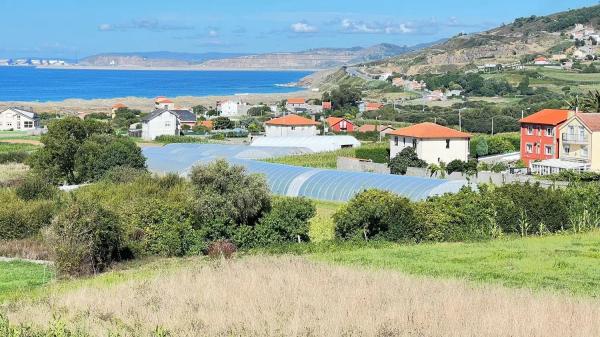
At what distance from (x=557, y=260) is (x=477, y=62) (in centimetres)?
16414

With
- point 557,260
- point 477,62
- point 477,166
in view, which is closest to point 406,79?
point 477,62

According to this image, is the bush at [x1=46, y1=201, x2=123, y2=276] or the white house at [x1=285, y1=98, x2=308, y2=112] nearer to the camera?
the bush at [x1=46, y1=201, x2=123, y2=276]

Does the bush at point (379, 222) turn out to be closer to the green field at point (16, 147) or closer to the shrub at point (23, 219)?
the shrub at point (23, 219)

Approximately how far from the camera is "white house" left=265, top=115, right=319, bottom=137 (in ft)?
239

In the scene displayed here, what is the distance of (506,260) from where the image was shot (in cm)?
2164

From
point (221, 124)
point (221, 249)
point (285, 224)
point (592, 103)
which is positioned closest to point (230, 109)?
point (221, 124)

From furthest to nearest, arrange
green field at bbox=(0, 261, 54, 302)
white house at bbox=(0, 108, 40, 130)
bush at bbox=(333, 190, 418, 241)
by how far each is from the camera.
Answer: white house at bbox=(0, 108, 40, 130)
bush at bbox=(333, 190, 418, 241)
green field at bbox=(0, 261, 54, 302)

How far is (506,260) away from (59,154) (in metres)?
29.8

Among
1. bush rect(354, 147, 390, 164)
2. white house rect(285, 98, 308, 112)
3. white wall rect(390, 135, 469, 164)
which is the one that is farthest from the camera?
white house rect(285, 98, 308, 112)

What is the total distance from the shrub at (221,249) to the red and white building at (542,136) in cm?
3161

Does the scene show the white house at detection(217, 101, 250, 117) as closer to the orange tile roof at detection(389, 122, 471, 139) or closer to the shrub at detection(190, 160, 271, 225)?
the orange tile roof at detection(389, 122, 471, 139)

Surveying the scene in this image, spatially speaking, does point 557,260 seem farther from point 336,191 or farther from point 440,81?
point 440,81

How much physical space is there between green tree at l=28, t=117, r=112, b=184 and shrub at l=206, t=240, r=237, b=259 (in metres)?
22.3

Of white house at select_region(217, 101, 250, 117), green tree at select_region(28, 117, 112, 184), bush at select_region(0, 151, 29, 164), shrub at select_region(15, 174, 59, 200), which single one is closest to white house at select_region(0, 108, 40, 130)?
white house at select_region(217, 101, 250, 117)
